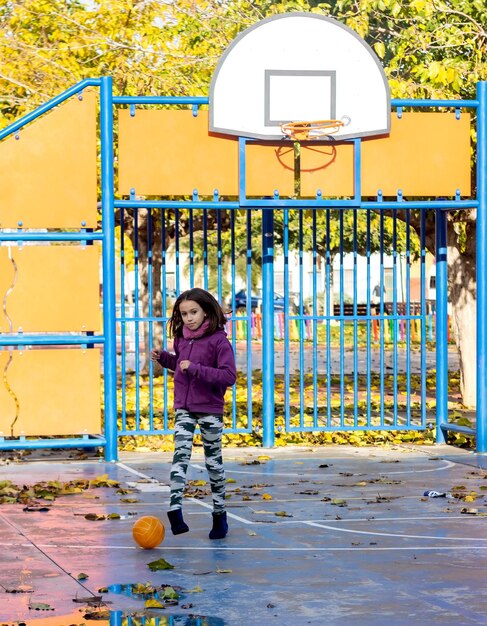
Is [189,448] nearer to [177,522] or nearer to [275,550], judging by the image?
[177,522]

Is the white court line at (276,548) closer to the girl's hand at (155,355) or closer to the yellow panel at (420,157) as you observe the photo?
the girl's hand at (155,355)

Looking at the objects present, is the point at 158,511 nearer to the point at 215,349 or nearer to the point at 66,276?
the point at 215,349

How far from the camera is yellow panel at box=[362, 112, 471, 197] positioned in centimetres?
1477

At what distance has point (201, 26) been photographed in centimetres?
2192

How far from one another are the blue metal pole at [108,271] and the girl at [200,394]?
4.59 meters

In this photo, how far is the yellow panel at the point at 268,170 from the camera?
14.5m

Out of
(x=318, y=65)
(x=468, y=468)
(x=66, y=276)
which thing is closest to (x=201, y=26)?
(x=318, y=65)

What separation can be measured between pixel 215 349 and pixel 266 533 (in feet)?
4.27

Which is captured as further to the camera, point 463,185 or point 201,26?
point 201,26

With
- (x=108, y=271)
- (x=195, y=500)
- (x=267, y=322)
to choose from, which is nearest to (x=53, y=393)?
(x=108, y=271)

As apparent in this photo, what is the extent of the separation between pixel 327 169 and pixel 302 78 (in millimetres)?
1006

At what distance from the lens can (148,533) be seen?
8.73 m

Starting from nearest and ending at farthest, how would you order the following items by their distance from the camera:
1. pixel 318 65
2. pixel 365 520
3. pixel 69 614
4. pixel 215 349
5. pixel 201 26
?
pixel 69 614 < pixel 215 349 < pixel 365 520 < pixel 318 65 < pixel 201 26

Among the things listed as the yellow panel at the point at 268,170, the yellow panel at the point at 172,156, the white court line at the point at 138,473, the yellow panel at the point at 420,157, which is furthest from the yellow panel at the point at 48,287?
the yellow panel at the point at 420,157
